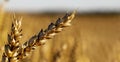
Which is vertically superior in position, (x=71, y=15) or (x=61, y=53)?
(x=71, y=15)

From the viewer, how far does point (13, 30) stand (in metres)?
1.11

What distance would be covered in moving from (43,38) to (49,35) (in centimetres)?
2

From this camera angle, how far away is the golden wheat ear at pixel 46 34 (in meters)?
1.10

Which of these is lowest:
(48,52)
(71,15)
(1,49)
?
(48,52)

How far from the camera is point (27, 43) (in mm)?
1136

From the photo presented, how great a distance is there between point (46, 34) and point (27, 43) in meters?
0.06

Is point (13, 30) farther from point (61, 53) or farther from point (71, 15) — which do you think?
point (61, 53)

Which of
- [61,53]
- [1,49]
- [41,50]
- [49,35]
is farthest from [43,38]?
[41,50]

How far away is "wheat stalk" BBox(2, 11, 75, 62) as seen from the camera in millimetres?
1098

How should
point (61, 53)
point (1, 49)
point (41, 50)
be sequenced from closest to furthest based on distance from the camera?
1. point (1, 49)
2. point (61, 53)
3. point (41, 50)

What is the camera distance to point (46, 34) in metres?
1.10

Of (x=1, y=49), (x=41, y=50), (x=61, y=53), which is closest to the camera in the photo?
(x=1, y=49)

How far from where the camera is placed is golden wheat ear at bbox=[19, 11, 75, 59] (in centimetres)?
110

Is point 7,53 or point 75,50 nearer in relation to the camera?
point 7,53
